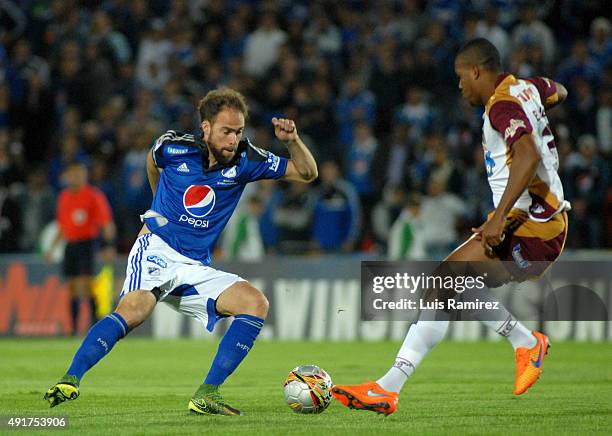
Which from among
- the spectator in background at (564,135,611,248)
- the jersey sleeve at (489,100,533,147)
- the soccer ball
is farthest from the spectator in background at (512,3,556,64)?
the soccer ball

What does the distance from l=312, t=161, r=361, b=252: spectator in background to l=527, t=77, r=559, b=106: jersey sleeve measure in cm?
886

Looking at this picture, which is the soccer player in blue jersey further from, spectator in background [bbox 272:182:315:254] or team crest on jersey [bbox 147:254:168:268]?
spectator in background [bbox 272:182:315:254]

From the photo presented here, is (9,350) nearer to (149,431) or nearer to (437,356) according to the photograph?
(437,356)

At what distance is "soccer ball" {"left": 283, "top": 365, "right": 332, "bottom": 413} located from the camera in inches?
293

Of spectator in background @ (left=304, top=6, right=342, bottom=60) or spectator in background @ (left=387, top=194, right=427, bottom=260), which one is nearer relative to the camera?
spectator in background @ (left=387, top=194, right=427, bottom=260)

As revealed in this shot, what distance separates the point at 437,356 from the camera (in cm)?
1291

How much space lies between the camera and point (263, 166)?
785 centimetres

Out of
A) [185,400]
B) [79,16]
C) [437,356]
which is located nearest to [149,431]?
[185,400]

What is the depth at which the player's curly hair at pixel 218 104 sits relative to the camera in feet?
24.8

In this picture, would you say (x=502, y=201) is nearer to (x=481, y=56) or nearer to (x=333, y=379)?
(x=481, y=56)

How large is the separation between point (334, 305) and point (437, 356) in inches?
124

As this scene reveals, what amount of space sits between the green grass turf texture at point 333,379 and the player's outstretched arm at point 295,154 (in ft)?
5.23

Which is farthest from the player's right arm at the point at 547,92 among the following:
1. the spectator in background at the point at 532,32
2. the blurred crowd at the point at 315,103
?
the spectator in background at the point at 532,32

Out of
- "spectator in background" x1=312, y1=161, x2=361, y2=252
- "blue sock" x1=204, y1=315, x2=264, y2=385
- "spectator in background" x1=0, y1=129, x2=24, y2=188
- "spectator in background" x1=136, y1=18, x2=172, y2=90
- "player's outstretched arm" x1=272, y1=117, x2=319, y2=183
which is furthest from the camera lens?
"spectator in background" x1=136, y1=18, x2=172, y2=90
